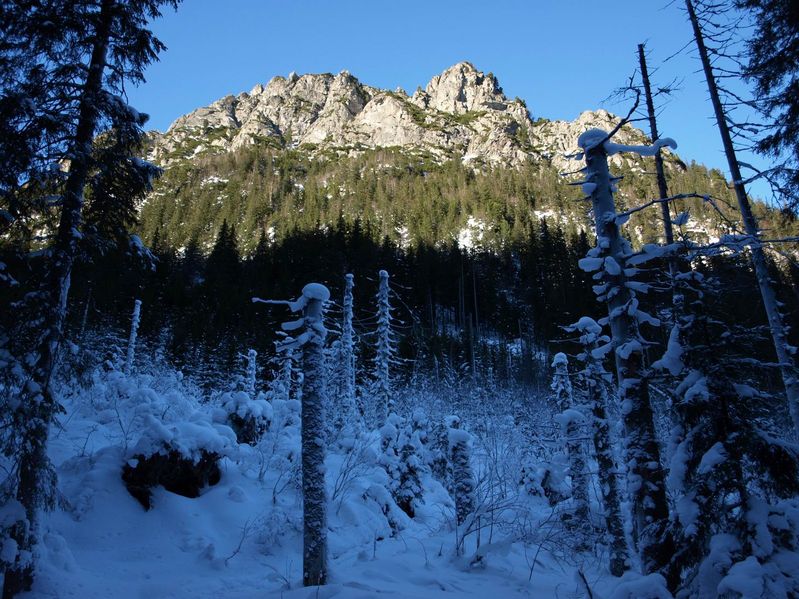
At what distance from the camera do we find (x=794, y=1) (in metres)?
10.0

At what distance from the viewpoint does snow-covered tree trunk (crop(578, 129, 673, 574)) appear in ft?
18.8

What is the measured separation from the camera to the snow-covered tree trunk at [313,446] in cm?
729

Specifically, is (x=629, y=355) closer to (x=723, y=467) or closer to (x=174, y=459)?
(x=723, y=467)

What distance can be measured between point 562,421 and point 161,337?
32.9m

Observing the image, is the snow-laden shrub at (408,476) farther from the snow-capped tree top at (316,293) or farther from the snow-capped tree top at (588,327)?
the snow-capped tree top at (316,293)

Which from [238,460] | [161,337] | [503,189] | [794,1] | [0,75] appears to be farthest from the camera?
[503,189]

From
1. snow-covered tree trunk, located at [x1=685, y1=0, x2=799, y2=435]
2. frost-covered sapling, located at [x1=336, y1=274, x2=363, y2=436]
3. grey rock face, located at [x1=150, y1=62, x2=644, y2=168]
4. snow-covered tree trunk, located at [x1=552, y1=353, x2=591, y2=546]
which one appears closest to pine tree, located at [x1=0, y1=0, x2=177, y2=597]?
snow-covered tree trunk, located at [x1=552, y1=353, x2=591, y2=546]

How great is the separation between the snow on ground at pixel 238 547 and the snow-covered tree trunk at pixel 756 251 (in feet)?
19.3

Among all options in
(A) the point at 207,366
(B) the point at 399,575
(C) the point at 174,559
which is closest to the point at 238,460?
(C) the point at 174,559

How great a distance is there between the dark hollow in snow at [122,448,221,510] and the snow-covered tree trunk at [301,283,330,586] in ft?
10.6

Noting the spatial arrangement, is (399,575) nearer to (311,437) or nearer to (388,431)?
(311,437)

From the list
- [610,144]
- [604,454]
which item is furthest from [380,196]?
[610,144]

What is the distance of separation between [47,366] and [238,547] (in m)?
4.70

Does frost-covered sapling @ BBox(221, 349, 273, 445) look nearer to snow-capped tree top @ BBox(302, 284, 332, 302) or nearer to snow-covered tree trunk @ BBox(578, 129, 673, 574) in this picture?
snow-capped tree top @ BBox(302, 284, 332, 302)
